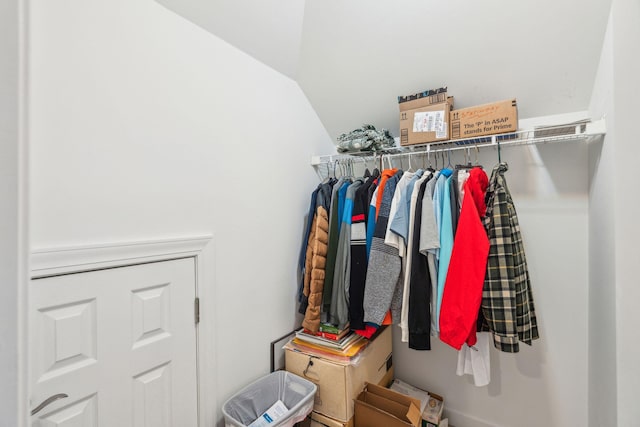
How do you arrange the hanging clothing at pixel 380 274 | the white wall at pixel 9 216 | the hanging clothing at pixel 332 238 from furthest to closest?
the hanging clothing at pixel 332 238 → the hanging clothing at pixel 380 274 → the white wall at pixel 9 216

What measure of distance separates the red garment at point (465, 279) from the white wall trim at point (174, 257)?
1.15 meters

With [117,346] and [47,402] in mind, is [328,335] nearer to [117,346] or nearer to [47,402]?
[117,346]

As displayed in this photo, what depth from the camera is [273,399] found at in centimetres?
168

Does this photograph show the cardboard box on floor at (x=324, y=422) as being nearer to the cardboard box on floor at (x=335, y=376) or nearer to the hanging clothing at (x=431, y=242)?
the cardboard box on floor at (x=335, y=376)

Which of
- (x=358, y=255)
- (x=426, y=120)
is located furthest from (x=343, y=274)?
(x=426, y=120)

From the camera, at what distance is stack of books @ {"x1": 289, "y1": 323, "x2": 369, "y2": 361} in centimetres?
169

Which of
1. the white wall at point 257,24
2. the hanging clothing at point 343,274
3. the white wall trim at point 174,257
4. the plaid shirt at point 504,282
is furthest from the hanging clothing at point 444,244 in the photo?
the white wall at point 257,24

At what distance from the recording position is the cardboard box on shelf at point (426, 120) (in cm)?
164

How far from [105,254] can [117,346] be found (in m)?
0.37

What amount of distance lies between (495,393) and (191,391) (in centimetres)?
187

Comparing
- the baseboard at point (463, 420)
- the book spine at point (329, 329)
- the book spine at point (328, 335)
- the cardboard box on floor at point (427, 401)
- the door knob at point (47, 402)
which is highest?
the door knob at point (47, 402)

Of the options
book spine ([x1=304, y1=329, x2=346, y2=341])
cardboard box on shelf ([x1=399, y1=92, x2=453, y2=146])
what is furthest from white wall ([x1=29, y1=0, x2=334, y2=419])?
cardboard box on shelf ([x1=399, y1=92, x2=453, y2=146])

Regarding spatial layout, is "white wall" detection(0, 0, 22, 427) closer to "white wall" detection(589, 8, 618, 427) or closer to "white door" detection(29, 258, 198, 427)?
"white door" detection(29, 258, 198, 427)

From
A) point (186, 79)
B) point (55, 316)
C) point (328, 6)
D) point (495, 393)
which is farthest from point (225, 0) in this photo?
point (495, 393)
